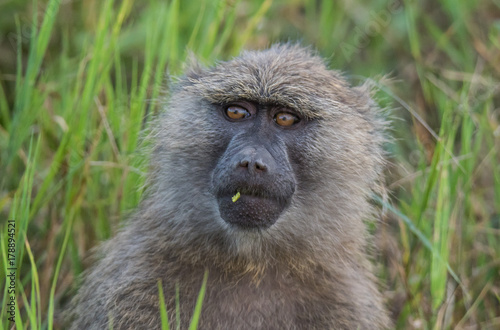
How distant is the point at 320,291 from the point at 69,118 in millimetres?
1566

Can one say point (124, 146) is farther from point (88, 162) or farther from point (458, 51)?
point (458, 51)

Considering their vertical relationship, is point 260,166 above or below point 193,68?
below

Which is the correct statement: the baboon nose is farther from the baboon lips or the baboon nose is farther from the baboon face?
the baboon lips

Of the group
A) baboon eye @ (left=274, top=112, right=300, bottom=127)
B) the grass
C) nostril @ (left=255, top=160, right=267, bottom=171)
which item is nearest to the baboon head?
baboon eye @ (left=274, top=112, right=300, bottom=127)

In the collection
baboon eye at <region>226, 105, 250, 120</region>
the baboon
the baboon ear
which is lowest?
the baboon

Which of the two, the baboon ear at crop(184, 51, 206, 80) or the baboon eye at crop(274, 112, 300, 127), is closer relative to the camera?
the baboon eye at crop(274, 112, 300, 127)

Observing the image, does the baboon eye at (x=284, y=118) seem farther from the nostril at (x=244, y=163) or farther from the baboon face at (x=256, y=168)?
the nostril at (x=244, y=163)

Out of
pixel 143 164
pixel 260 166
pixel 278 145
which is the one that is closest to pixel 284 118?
pixel 278 145

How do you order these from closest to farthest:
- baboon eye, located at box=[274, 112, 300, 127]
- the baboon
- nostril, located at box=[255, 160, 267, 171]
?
nostril, located at box=[255, 160, 267, 171] < the baboon < baboon eye, located at box=[274, 112, 300, 127]

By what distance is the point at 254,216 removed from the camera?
2.67 m

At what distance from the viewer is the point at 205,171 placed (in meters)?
2.94

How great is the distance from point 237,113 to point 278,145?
0.25 meters

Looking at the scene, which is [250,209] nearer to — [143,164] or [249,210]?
[249,210]

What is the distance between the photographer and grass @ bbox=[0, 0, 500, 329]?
343 centimetres
